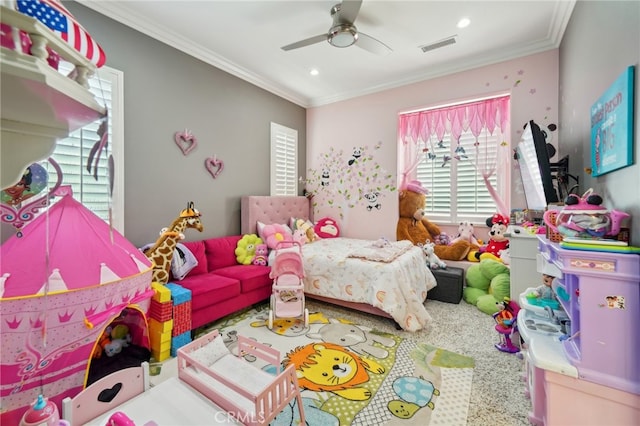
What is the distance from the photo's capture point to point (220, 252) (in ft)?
10.9

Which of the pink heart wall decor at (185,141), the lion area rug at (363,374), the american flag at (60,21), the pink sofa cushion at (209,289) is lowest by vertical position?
the lion area rug at (363,374)

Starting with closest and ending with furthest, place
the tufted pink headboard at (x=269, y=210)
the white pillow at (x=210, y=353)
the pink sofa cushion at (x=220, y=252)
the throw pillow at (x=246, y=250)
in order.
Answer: the white pillow at (x=210, y=353), the pink sofa cushion at (x=220, y=252), the throw pillow at (x=246, y=250), the tufted pink headboard at (x=269, y=210)

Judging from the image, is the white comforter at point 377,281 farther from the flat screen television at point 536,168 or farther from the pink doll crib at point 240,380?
the pink doll crib at point 240,380

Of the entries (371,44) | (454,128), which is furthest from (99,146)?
(454,128)

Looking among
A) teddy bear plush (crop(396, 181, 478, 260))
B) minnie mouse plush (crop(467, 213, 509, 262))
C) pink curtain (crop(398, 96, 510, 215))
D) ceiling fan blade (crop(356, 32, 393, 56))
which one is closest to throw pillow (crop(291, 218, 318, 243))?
teddy bear plush (crop(396, 181, 478, 260))

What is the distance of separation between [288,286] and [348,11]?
2592 mm

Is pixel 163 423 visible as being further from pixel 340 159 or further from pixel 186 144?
pixel 340 159

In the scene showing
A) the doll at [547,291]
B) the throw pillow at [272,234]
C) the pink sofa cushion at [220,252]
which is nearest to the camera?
the doll at [547,291]

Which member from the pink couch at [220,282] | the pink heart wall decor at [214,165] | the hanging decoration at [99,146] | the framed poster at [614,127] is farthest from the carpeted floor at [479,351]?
the hanging decoration at [99,146]

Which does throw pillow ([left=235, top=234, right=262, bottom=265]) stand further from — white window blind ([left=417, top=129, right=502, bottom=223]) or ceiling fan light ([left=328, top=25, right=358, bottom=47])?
white window blind ([left=417, top=129, right=502, bottom=223])

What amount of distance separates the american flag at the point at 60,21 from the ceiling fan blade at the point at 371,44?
2.40m

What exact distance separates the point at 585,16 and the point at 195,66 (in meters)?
3.72

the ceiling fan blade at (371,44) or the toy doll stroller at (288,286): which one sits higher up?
the ceiling fan blade at (371,44)

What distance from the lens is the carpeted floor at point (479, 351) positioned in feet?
5.51
